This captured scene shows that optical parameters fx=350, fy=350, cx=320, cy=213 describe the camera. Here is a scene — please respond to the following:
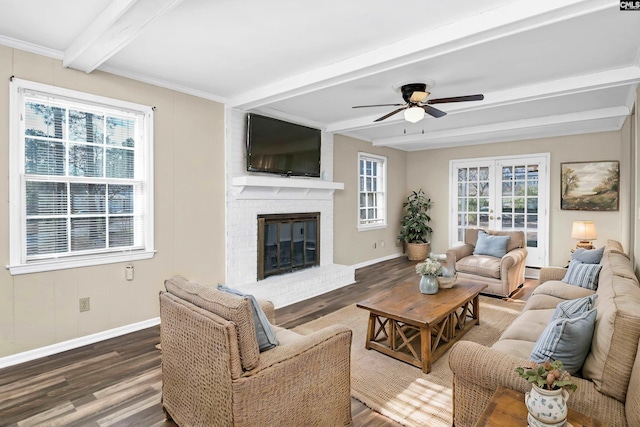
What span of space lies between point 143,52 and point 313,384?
2.91 metres

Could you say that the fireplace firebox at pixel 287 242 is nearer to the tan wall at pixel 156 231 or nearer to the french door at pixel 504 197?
the tan wall at pixel 156 231

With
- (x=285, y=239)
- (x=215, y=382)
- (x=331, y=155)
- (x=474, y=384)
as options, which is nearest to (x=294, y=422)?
(x=215, y=382)

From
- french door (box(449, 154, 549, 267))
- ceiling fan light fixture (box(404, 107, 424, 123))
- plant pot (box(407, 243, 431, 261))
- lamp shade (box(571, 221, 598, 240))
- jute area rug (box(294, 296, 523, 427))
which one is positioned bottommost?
jute area rug (box(294, 296, 523, 427))

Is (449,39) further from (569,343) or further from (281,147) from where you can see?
(281,147)

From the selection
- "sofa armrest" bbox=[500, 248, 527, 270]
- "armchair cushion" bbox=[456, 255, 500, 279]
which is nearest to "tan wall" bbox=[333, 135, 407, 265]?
"armchair cushion" bbox=[456, 255, 500, 279]

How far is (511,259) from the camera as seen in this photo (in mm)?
4605

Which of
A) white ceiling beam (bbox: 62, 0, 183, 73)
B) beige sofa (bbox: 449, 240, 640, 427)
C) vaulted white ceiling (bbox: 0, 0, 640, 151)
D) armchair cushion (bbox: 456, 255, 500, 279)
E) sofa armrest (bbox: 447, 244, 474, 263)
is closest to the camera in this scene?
beige sofa (bbox: 449, 240, 640, 427)

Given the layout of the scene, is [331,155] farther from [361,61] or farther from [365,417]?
[365,417]

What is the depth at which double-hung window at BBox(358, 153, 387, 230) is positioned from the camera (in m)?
6.65

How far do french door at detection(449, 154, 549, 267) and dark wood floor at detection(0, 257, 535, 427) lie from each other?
216 inches

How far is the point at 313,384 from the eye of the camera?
5.98 ft

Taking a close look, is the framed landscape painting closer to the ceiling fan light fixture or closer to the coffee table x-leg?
the coffee table x-leg

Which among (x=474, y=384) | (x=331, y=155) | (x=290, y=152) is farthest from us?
(x=331, y=155)

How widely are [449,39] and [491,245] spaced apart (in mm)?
3591
